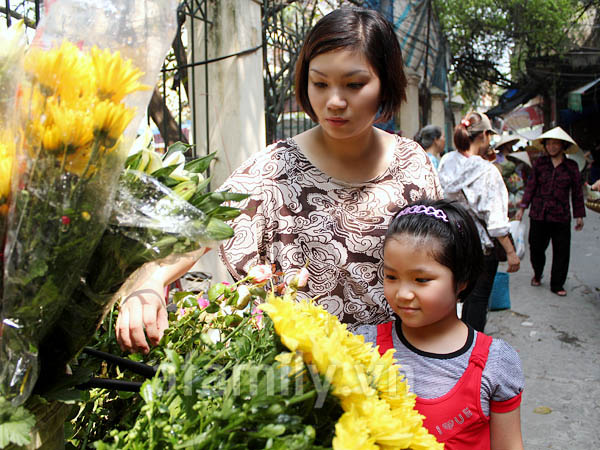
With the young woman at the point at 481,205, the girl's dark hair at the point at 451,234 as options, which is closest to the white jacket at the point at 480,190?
the young woman at the point at 481,205

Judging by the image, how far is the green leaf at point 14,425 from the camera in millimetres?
617

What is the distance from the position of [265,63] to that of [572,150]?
4.13m

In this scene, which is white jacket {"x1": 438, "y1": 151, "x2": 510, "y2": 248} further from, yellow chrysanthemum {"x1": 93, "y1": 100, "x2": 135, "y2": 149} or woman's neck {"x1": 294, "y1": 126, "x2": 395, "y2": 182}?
yellow chrysanthemum {"x1": 93, "y1": 100, "x2": 135, "y2": 149}

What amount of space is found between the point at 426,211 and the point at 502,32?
1673 centimetres

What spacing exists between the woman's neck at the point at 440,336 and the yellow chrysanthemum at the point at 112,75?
3.79 ft

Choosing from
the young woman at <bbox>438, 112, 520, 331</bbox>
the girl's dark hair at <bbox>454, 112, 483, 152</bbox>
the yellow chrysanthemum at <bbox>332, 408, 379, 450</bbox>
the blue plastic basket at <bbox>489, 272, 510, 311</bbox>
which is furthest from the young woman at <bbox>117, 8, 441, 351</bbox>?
the blue plastic basket at <bbox>489, 272, 510, 311</bbox>

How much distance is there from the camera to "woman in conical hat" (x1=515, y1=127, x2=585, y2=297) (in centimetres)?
636

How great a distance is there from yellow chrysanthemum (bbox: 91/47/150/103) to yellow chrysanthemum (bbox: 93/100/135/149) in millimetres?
11

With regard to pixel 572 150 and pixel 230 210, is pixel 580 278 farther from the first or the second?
pixel 230 210

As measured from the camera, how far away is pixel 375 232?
5.35 feet

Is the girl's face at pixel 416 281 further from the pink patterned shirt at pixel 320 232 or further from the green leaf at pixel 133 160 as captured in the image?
the green leaf at pixel 133 160

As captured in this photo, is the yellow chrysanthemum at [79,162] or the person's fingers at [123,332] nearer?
the yellow chrysanthemum at [79,162]

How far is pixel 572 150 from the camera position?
685 centimetres

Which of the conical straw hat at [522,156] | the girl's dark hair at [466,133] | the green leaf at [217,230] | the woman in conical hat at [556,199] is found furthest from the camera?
the conical straw hat at [522,156]
